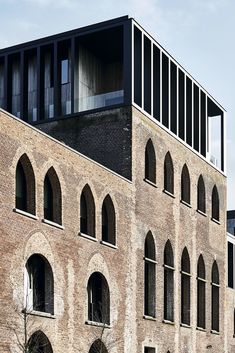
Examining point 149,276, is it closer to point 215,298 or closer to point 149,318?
point 149,318

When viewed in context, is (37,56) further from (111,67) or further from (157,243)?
(157,243)

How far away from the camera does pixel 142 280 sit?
1490 inches

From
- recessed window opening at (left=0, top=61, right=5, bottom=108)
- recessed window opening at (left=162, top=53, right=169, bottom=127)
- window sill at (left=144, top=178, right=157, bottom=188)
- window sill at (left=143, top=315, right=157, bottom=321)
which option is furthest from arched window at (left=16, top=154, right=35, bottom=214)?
recessed window opening at (left=162, top=53, right=169, bottom=127)

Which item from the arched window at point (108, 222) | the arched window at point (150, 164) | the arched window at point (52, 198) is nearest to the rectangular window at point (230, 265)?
the arched window at point (150, 164)

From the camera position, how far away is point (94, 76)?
138 ft

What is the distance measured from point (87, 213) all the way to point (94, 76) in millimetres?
9602

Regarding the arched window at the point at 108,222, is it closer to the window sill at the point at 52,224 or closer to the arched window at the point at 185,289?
the window sill at the point at 52,224

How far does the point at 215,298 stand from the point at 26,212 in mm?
19097

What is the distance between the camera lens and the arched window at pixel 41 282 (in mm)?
30630

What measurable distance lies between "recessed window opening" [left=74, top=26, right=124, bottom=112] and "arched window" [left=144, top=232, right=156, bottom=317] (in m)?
6.31

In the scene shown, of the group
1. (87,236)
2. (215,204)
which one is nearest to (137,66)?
(87,236)

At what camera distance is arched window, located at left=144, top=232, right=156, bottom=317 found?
3884 cm

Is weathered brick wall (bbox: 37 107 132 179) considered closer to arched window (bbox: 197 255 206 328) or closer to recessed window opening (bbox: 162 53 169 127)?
recessed window opening (bbox: 162 53 169 127)

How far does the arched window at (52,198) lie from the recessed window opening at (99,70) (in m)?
8.02
